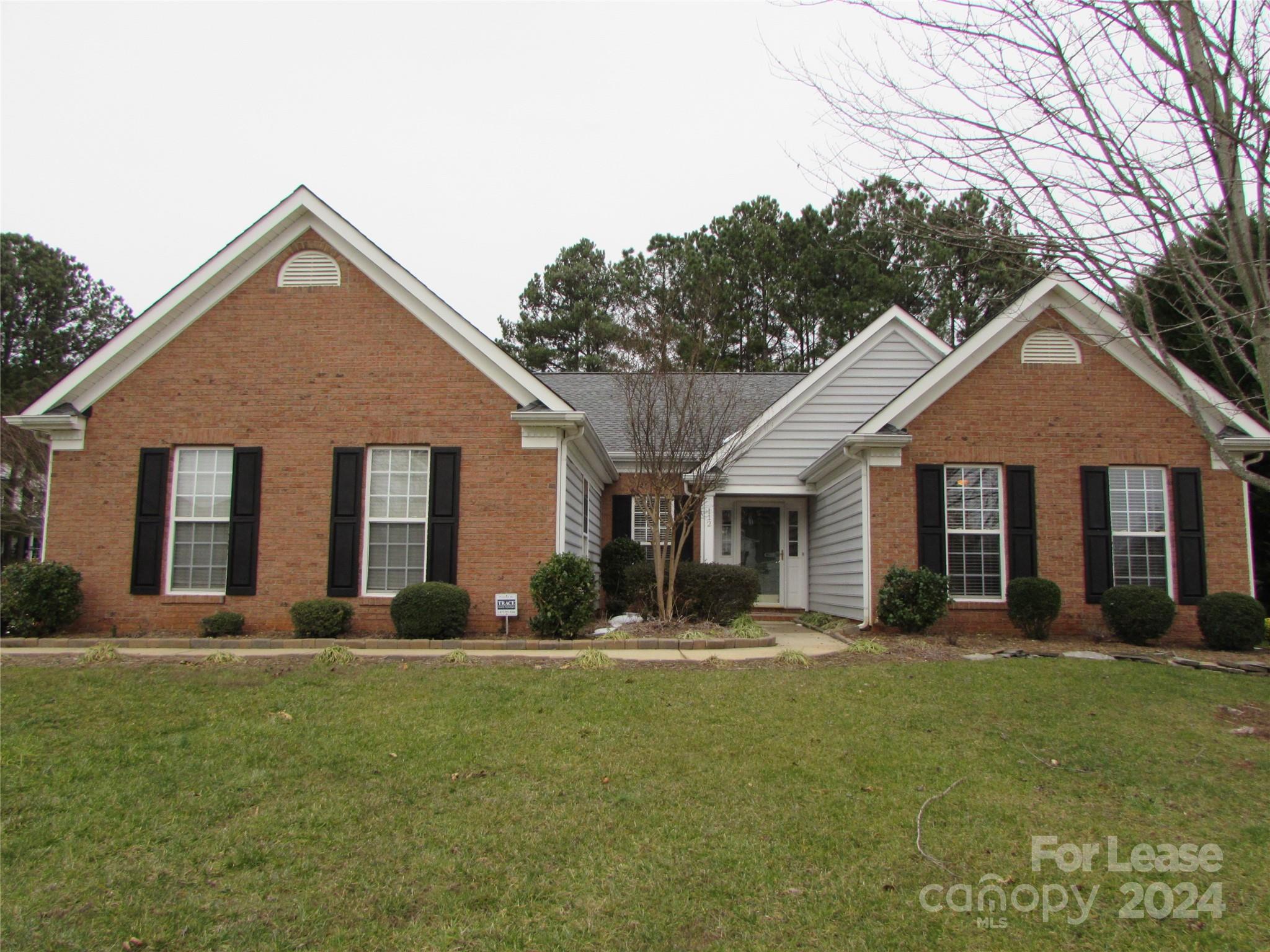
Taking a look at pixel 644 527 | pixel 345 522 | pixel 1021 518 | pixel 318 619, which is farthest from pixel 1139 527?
pixel 318 619

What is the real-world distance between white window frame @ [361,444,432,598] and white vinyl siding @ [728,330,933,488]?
6.27 metres

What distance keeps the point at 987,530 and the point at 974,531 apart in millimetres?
195

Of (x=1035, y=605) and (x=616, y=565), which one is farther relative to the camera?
(x=616, y=565)

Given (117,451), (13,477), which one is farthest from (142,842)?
(13,477)

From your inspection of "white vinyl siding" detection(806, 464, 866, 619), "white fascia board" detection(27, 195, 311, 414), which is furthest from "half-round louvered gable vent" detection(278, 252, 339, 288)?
"white vinyl siding" detection(806, 464, 866, 619)

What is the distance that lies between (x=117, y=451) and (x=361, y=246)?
453 centimetres

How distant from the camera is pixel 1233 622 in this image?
11547 mm

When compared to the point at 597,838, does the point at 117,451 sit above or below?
above

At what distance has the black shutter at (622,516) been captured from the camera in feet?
54.1

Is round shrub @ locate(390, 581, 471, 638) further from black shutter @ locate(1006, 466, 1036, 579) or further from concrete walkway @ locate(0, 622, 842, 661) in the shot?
black shutter @ locate(1006, 466, 1036, 579)

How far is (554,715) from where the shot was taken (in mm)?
6719

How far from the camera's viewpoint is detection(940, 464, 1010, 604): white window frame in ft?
41.4

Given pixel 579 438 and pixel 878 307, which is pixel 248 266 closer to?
pixel 579 438

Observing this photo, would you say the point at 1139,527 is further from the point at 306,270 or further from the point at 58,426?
the point at 58,426
